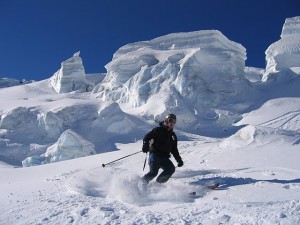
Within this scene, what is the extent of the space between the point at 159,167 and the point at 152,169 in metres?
0.14

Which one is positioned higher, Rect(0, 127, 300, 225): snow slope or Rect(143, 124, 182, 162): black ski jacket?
Rect(143, 124, 182, 162): black ski jacket

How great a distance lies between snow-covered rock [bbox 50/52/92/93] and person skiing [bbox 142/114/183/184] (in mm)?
39819

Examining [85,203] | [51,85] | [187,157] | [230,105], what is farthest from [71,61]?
[85,203]

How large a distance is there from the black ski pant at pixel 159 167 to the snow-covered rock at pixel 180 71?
22.9m

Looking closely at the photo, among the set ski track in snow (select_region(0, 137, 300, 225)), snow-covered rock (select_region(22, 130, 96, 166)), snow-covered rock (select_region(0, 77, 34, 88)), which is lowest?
snow-covered rock (select_region(22, 130, 96, 166))

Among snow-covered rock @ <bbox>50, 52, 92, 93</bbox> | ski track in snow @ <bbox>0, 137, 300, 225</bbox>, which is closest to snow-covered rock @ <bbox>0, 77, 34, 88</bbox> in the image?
snow-covered rock @ <bbox>50, 52, 92, 93</bbox>

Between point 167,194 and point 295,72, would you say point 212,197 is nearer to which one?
point 167,194

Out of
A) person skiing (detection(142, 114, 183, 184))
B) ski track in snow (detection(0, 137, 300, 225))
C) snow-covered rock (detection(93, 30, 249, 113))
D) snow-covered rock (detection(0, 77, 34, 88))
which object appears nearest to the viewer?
ski track in snow (detection(0, 137, 300, 225))

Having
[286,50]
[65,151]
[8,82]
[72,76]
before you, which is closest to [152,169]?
[65,151]

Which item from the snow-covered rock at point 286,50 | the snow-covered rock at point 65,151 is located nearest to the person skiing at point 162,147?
the snow-covered rock at point 65,151

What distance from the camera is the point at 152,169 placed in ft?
20.9

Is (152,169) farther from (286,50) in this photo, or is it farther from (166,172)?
(286,50)

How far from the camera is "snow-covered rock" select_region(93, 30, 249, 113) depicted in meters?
32.1

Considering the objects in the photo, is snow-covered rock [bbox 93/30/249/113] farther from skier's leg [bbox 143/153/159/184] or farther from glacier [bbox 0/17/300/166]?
skier's leg [bbox 143/153/159/184]
